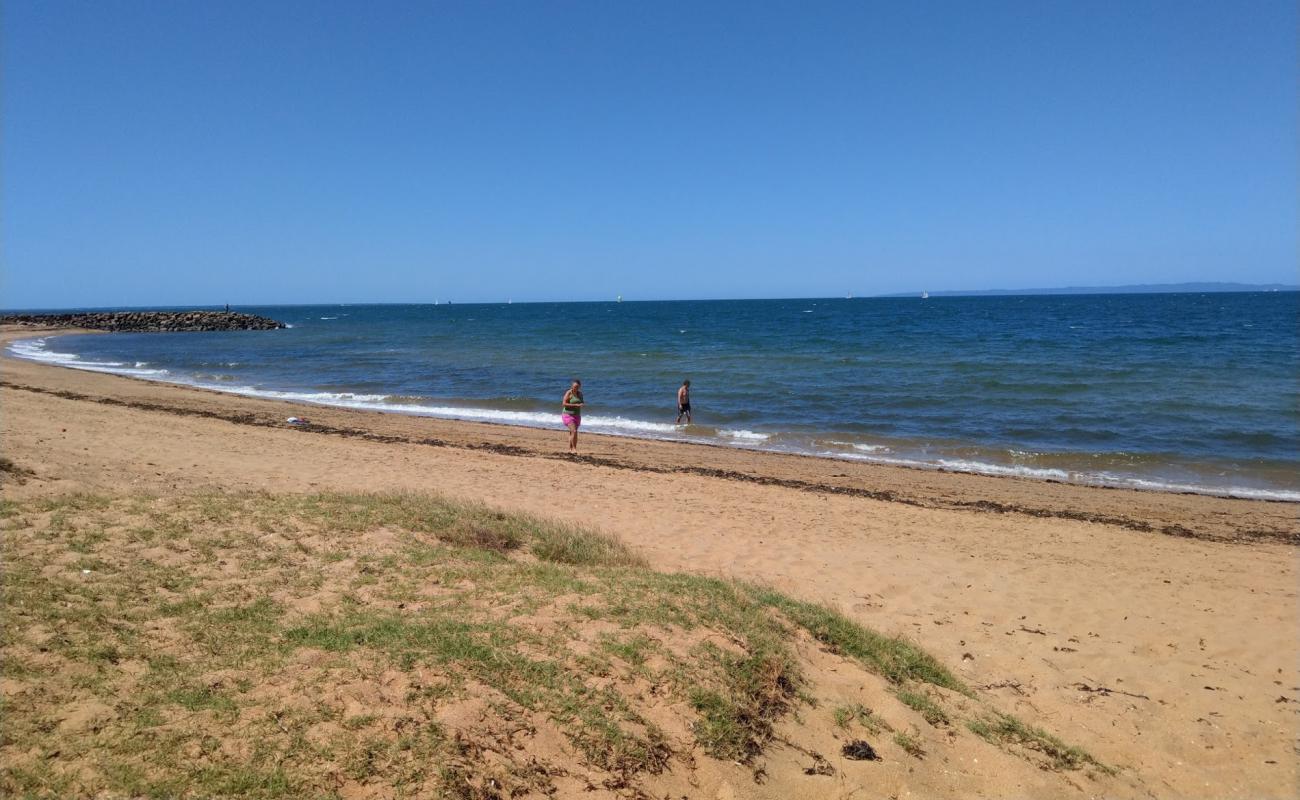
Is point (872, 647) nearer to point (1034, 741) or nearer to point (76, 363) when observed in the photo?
point (1034, 741)

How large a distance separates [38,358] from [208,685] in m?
46.6

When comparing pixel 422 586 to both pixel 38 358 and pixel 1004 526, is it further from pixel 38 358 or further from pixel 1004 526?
pixel 38 358

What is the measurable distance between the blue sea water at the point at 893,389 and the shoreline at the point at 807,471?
1.16 m

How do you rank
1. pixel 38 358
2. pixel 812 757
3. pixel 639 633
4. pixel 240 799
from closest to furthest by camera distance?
pixel 240 799 → pixel 812 757 → pixel 639 633 → pixel 38 358

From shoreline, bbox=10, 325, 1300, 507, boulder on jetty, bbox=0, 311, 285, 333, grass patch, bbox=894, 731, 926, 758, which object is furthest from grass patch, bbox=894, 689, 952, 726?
boulder on jetty, bbox=0, 311, 285, 333

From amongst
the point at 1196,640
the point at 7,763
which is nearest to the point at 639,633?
the point at 7,763

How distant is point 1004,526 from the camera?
37.7 feet

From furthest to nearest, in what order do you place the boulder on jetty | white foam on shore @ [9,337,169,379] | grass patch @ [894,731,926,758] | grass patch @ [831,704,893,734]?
1. the boulder on jetty
2. white foam on shore @ [9,337,169,379]
3. grass patch @ [831,704,893,734]
4. grass patch @ [894,731,926,758]

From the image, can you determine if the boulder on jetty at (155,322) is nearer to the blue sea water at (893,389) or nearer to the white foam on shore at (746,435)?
the blue sea water at (893,389)

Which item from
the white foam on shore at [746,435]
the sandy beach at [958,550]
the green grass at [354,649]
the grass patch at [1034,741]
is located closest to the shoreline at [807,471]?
the sandy beach at [958,550]

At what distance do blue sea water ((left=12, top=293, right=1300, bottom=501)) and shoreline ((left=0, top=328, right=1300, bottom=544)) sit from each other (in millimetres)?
1164

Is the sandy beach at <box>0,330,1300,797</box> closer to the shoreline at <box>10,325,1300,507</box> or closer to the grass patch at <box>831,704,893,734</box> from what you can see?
the grass patch at <box>831,704,893,734</box>

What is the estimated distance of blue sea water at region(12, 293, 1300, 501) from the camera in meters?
17.5

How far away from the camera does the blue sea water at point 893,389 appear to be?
17516 millimetres
